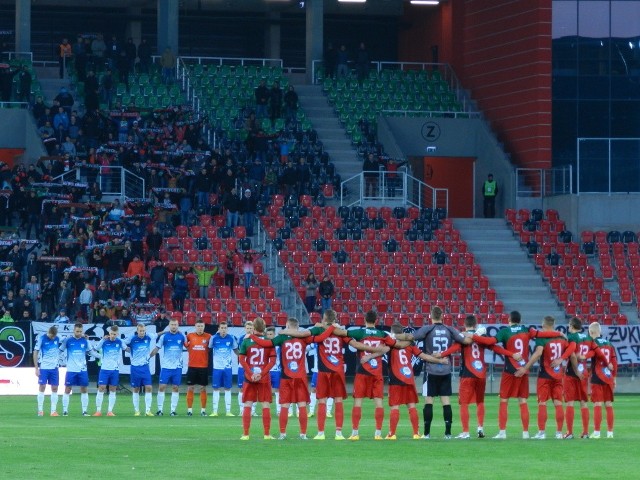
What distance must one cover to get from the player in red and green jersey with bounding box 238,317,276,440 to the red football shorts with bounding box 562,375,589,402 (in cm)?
485

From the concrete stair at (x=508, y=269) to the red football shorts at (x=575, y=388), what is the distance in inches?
814

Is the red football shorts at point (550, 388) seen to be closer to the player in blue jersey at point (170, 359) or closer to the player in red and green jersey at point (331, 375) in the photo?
the player in red and green jersey at point (331, 375)

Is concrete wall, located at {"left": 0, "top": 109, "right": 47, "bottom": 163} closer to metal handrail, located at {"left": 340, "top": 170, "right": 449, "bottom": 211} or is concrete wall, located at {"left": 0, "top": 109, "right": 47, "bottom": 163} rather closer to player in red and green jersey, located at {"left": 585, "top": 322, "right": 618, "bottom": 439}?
metal handrail, located at {"left": 340, "top": 170, "right": 449, "bottom": 211}

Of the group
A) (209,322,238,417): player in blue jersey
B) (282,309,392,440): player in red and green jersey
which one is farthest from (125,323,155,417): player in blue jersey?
(282,309,392,440): player in red and green jersey

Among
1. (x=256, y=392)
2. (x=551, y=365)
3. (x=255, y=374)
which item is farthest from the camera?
(x=551, y=365)

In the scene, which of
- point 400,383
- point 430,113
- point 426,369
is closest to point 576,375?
point 426,369

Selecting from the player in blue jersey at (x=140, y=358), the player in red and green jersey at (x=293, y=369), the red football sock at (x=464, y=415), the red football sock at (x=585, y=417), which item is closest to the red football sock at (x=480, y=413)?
the red football sock at (x=464, y=415)

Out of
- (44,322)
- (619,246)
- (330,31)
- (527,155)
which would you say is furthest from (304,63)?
(44,322)

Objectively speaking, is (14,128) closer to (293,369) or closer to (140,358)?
(140,358)

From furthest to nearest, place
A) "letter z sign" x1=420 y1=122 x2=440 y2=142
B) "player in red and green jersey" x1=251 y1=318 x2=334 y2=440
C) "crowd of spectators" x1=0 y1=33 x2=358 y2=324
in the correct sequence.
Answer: "letter z sign" x1=420 y1=122 x2=440 y2=142, "crowd of spectators" x1=0 y1=33 x2=358 y2=324, "player in red and green jersey" x1=251 y1=318 x2=334 y2=440

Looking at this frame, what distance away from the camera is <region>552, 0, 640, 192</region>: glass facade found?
170 ft

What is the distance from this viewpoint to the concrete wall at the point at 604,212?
50.2 metres

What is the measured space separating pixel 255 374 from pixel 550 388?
4809 millimetres

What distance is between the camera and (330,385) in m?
24.0
